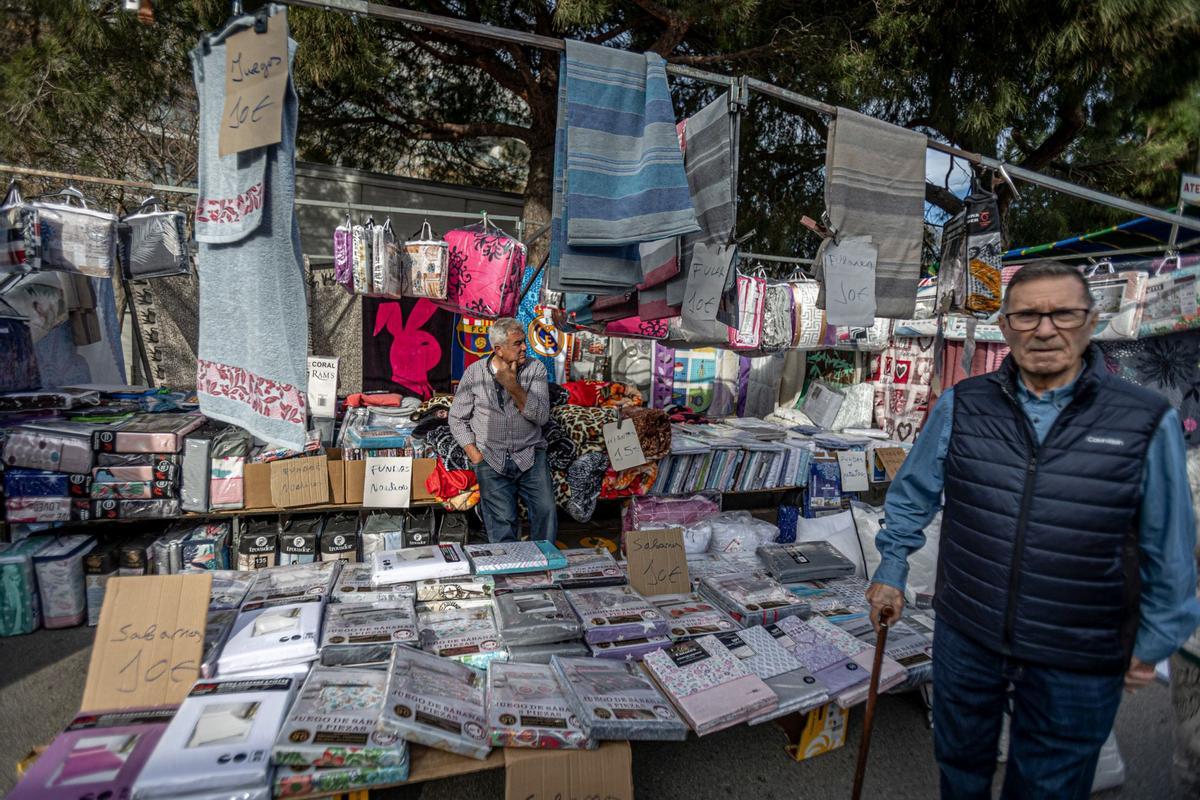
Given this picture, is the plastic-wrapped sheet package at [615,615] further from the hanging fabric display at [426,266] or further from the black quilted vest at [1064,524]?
the hanging fabric display at [426,266]

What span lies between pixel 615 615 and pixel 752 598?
2.36 ft

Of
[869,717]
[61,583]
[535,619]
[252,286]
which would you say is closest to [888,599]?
[869,717]

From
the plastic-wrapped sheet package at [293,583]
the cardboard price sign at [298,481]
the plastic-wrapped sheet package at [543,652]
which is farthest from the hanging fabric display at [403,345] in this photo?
the plastic-wrapped sheet package at [543,652]

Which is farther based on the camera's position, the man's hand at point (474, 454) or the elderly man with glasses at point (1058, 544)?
the man's hand at point (474, 454)

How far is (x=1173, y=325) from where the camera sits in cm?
334

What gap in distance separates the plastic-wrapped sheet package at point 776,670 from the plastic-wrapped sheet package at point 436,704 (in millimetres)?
933

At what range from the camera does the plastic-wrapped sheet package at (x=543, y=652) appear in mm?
2211

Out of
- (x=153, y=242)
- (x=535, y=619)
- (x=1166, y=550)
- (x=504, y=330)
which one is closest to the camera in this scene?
(x=1166, y=550)

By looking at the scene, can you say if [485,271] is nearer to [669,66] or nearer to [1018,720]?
[669,66]

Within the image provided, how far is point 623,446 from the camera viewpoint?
421 centimetres

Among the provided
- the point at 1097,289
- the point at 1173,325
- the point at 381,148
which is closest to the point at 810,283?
the point at 1097,289

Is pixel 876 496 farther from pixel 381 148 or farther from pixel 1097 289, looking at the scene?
pixel 381 148

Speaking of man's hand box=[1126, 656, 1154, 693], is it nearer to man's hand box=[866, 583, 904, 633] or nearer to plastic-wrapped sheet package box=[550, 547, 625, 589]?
man's hand box=[866, 583, 904, 633]

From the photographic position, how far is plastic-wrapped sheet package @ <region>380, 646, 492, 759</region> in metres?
1.67
